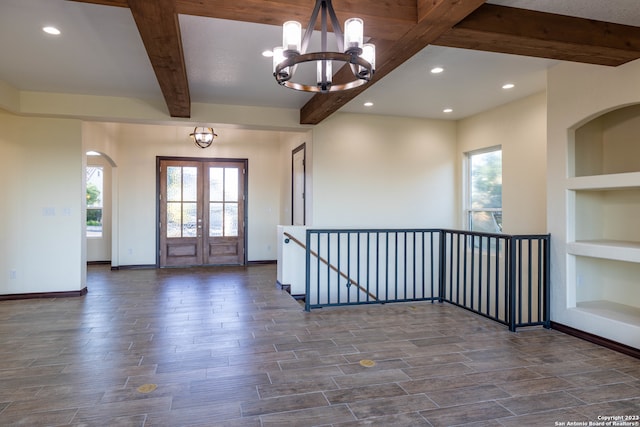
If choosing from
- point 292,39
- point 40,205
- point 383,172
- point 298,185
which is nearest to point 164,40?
point 292,39

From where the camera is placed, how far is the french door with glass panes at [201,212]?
8250 millimetres

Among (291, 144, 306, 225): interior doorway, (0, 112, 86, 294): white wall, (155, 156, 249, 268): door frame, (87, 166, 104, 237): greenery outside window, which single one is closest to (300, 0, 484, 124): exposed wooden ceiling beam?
(291, 144, 306, 225): interior doorway

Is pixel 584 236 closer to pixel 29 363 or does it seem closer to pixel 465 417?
pixel 465 417

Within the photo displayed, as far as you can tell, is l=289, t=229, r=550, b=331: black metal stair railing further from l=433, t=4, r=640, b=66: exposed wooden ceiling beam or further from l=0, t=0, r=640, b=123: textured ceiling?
l=433, t=4, r=640, b=66: exposed wooden ceiling beam

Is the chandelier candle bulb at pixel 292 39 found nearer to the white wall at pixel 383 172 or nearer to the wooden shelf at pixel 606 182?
the wooden shelf at pixel 606 182

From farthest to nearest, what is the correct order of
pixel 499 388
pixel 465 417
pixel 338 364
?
pixel 338 364
pixel 499 388
pixel 465 417

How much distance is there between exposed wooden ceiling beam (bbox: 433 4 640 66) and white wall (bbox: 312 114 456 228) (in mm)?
3146

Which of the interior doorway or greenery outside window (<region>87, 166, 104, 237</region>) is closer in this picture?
the interior doorway

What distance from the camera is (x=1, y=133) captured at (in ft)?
17.3

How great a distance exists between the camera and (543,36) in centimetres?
296

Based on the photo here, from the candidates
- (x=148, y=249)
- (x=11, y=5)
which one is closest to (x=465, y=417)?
(x=11, y=5)

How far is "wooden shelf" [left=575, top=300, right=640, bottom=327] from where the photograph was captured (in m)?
3.49

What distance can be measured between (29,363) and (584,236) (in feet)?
17.2

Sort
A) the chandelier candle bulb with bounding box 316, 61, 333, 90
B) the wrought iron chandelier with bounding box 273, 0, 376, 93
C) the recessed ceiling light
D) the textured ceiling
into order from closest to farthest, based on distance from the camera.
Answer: the wrought iron chandelier with bounding box 273, 0, 376, 93
the chandelier candle bulb with bounding box 316, 61, 333, 90
the textured ceiling
the recessed ceiling light
